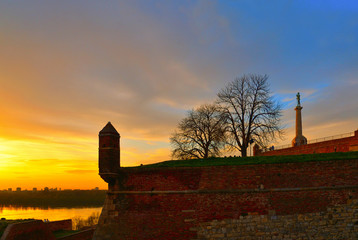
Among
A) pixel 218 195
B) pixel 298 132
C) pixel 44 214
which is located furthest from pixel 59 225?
pixel 298 132

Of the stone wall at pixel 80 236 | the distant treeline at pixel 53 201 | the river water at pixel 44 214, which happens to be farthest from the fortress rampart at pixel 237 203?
the distant treeline at pixel 53 201

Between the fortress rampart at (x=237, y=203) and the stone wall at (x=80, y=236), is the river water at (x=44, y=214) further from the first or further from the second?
the fortress rampart at (x=237, y=203)

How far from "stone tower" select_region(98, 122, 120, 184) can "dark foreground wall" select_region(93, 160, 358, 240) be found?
1.11 meters

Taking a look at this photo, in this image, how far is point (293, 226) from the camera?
33.3 feet

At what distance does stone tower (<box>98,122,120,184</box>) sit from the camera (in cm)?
1134

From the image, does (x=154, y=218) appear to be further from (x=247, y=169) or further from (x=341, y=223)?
(x=341, y=223)

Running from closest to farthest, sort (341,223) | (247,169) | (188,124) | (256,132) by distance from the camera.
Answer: (341,223) → (247,169) → (256,132) → (188,124)

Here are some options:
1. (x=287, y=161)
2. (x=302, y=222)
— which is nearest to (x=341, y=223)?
(x=302, y=222)

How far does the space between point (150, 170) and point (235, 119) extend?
12.8m

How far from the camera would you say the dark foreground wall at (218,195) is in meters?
10.4

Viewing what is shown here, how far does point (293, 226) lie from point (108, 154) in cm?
824

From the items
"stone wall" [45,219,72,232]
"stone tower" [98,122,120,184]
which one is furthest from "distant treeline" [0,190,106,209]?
"stone tower" [98,122,120,184]

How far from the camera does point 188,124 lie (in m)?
27.2

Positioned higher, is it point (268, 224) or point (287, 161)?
point (287, 161)
